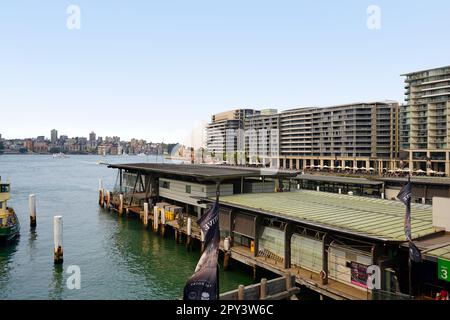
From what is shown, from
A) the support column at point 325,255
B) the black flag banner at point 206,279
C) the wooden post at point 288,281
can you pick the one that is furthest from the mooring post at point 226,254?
the black flag banner at point 206,279

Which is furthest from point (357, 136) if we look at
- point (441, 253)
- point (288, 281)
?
point (441, 253)

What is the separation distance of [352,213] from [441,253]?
1152 cm

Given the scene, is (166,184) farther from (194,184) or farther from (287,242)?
(287,242)

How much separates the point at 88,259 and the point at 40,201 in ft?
175

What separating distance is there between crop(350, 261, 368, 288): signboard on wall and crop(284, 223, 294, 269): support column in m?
5.66

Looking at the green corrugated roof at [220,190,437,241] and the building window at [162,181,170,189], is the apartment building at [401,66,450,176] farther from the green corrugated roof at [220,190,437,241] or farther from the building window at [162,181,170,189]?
the green corrugated roof at [220,190,437,241]

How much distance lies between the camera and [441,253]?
67.4 ft

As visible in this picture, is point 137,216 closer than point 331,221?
No

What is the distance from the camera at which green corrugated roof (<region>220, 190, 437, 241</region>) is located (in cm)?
2519

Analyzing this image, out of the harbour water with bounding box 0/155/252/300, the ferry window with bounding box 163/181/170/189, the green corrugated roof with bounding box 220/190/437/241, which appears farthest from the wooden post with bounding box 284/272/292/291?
the ferry window with bounding box 163/181/170/189

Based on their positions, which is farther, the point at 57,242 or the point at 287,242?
the point at 57,242
